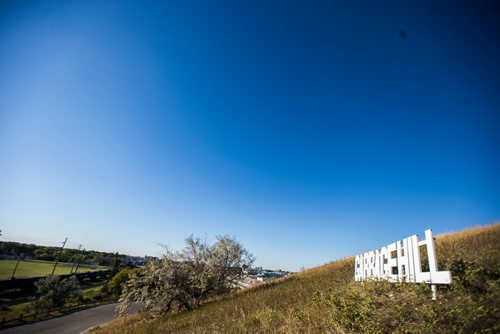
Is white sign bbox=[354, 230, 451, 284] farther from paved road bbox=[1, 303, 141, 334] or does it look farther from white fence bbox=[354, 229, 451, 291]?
paved road bbox=[1, 303, 141, 334]

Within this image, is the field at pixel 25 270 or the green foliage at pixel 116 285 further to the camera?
the field at pixel 25 270

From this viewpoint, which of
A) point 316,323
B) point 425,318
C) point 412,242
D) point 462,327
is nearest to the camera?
point 462,327

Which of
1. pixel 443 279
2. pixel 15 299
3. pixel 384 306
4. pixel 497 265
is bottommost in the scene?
pixel 15 299

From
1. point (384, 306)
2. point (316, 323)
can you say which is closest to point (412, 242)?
point (384, 306)

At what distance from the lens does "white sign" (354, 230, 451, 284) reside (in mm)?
3894

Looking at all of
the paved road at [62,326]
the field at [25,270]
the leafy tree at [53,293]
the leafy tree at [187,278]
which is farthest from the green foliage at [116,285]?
the leafy tree at [187,278]

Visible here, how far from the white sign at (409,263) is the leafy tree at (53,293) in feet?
148

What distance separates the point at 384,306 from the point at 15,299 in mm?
63783

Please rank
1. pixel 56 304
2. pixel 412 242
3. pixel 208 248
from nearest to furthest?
pixel 412 242 < pixel 208 248 < pixel 56 304

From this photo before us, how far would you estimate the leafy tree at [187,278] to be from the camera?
1449 centimetres

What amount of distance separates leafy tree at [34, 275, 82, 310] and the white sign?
1775 inches

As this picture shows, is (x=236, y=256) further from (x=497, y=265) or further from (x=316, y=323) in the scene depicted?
(x=497, y=265)

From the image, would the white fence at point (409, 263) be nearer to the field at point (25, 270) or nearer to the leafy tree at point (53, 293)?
the leafy tree at point (53, 293)

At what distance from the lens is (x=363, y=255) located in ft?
28.8
